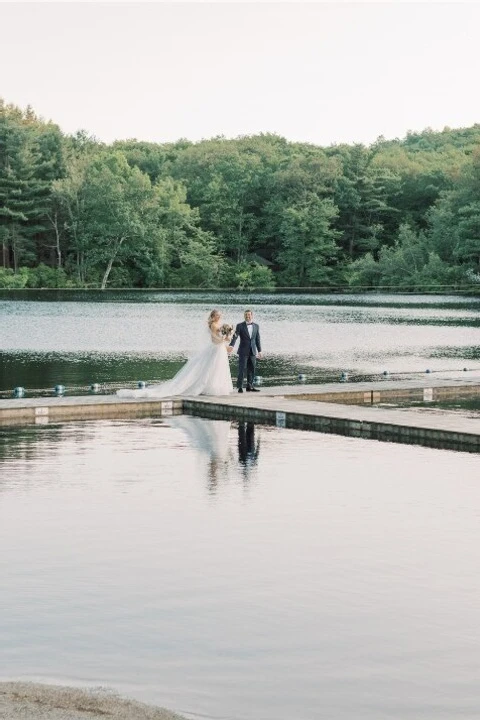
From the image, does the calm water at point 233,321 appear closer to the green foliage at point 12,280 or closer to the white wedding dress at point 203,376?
the white wedding dress at point 203,376

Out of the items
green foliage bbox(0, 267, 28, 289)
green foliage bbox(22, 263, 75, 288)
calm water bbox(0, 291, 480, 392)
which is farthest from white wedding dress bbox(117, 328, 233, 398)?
green foliage bbox(22, 263, 75, 288)

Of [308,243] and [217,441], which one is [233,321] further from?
[217,441]

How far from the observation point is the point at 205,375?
872 inches

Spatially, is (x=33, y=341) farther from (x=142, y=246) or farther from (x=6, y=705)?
(x=142, y=246)

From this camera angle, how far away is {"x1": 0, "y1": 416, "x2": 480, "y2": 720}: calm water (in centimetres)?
721

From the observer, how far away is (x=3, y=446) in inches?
659

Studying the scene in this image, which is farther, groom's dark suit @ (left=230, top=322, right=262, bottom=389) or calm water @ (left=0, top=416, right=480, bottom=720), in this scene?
groom's dark suit @ (left=230, top=322, right=262, bottom=389)

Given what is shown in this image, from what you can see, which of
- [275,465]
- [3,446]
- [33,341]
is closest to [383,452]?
[275,465]

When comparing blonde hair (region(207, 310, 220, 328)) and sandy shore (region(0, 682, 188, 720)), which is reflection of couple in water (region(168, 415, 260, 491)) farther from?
sandy shore (region(0, 682, 188, 720))

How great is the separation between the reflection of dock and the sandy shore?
10.7m

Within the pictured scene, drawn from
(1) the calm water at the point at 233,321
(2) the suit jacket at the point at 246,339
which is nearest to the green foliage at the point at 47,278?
(1) the calm water at the point at 233,321

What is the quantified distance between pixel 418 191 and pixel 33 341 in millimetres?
65049

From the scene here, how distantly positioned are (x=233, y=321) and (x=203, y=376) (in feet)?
137

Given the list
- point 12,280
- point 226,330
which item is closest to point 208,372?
point 226,330
